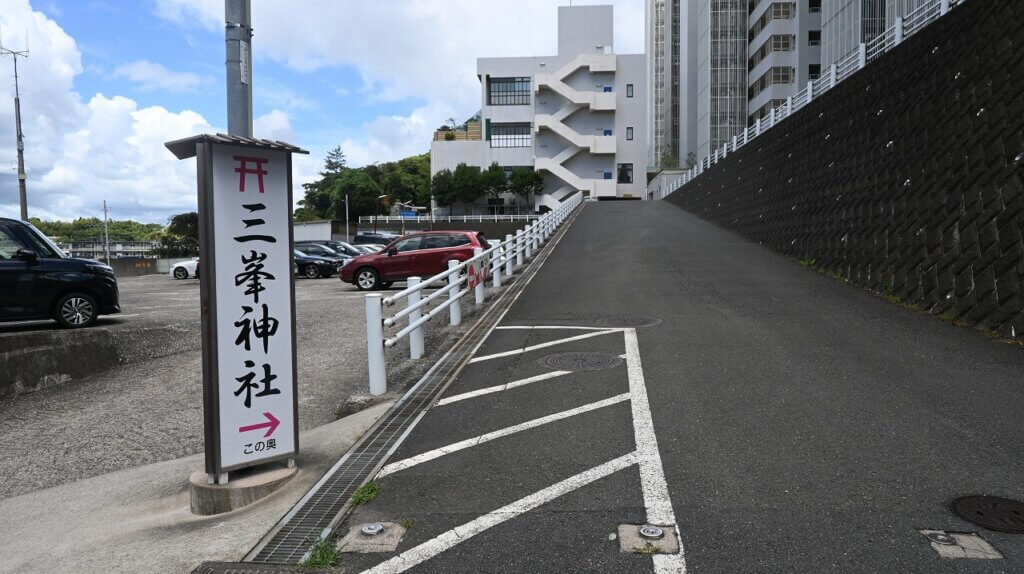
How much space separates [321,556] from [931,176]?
12.1m

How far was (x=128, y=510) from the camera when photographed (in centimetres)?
512

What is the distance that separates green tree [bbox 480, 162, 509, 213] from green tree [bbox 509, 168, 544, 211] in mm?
858

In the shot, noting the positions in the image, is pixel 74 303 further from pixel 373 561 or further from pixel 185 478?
pixel 373 561

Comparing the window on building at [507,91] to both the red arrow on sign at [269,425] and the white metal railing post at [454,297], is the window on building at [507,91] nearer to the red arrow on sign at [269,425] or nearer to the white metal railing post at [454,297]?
the white metal railing post at [454,297]

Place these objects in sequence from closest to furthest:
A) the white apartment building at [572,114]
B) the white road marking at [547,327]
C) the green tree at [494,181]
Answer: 1. the white road marking at [547,327]
2. the green tree at [494,181]
3. the white apartment building at [572,114]

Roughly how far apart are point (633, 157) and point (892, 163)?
193 feet

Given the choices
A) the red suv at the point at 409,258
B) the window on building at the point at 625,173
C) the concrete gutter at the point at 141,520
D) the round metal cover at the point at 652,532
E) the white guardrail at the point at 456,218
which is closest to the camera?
the round metal cover at the point at 652,532

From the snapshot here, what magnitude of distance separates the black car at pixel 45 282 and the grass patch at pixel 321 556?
9355 millimetres

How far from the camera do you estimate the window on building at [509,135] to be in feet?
236

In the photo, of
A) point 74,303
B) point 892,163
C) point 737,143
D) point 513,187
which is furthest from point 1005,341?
point 513,187

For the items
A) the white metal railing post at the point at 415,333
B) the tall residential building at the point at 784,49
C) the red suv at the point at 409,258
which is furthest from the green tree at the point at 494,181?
the white metal railing post at the point at 415,333

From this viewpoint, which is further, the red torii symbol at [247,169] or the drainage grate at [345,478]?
the red torii symbol at [247,169]

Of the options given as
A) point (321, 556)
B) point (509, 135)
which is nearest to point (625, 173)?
point (509, 135)

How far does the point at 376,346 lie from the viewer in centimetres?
711
